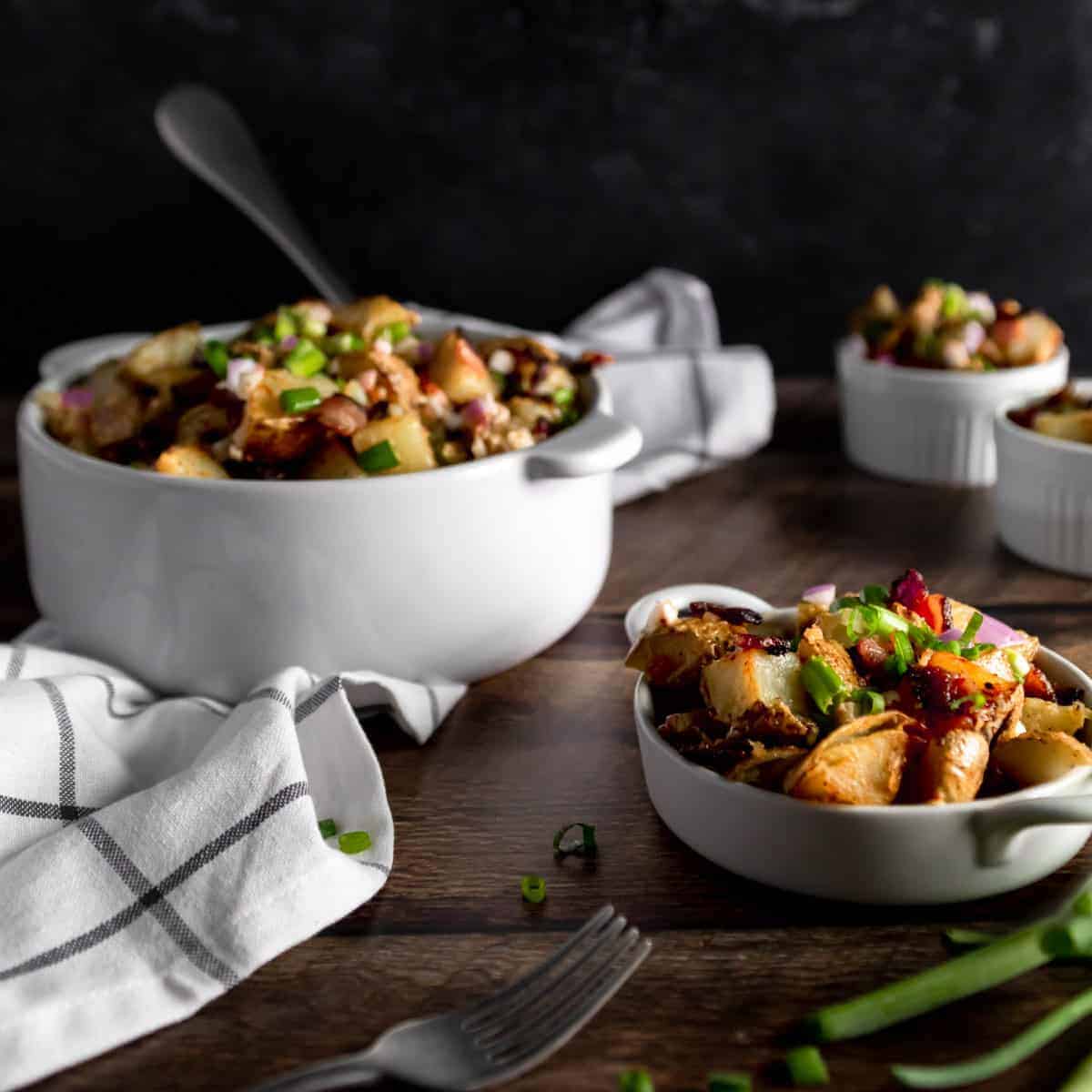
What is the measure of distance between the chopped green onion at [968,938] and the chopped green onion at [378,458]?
58 cm

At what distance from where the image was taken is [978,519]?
5.71 ft

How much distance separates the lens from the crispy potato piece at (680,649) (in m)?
1.07

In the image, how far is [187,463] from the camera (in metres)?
1.24

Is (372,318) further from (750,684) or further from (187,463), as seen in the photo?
(750,684)

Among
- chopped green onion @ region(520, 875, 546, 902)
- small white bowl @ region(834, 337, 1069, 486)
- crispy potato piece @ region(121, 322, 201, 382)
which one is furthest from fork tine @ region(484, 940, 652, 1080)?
small white bowl @ region(834, 337, 1069, 486)

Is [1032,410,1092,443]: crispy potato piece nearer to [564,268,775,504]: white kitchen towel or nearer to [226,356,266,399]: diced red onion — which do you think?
[564,268,775,504]: white kitchen towel

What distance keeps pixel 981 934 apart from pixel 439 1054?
0.34 m

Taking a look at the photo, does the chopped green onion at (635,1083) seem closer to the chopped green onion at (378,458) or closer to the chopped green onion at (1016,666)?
the chopped green onion at (1016,666)

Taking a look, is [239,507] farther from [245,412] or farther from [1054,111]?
[1054,111]

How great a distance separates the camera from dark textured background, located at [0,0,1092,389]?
2.20 m

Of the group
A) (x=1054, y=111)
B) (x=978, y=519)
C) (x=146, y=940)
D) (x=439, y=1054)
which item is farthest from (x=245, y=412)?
(x=1054, y=111)

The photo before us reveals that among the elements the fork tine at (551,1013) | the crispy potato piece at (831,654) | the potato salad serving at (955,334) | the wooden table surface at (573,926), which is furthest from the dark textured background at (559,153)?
the fork tine at (551,1013)

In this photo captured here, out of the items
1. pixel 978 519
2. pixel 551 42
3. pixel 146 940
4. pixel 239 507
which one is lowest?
pixel 978 519

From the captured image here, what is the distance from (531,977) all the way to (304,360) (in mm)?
689
